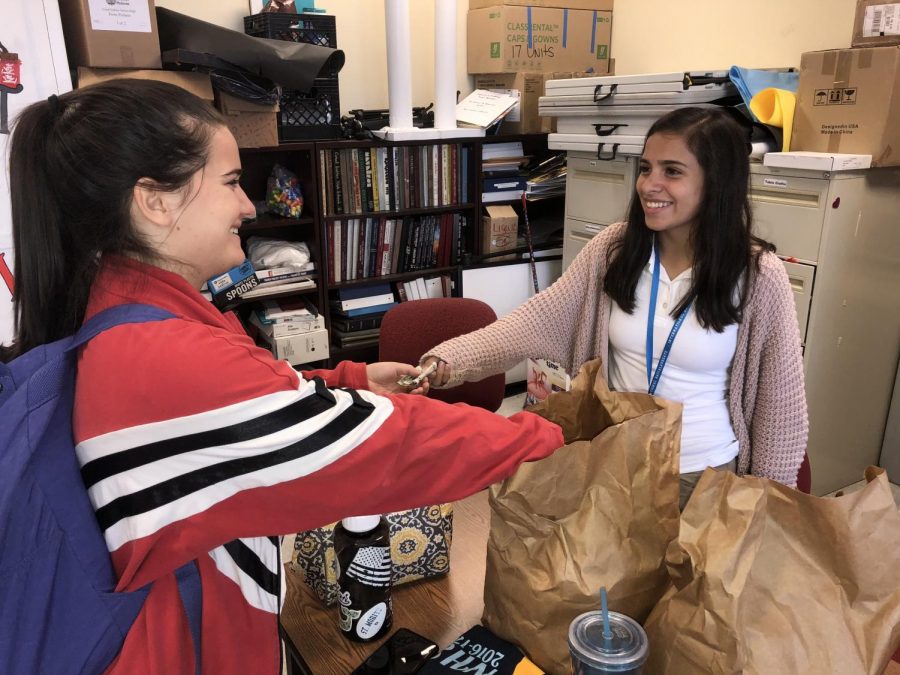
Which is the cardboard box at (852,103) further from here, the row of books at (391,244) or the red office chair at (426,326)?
the row of books at (391,244)

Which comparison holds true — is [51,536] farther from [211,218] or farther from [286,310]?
[286,310]

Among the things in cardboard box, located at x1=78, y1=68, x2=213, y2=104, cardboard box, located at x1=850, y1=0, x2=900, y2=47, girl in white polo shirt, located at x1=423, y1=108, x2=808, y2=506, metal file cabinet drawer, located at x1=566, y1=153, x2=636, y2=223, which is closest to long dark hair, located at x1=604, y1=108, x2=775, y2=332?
girl in white polo shirt, located at x1=423, y1=108, x2=808, y2=506

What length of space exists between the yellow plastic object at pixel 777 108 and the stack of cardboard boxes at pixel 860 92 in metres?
0.04

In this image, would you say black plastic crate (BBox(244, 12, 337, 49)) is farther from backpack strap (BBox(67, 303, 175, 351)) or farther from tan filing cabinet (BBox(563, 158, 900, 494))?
backpack strap (BBox(67, 303, 175, 351))

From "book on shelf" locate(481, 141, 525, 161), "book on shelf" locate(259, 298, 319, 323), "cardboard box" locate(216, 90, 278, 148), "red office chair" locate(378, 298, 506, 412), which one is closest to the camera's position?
"red office chair" locate(378, 298, 506, 412)

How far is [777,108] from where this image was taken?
7.70ft

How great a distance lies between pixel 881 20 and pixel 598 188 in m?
1.15

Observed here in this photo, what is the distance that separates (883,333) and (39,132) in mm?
2789

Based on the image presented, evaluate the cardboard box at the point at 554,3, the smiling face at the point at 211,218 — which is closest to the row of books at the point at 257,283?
the cardboard box at the point at 554,3

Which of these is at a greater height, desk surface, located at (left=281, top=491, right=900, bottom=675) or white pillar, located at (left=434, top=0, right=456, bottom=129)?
white pillar, located at (left=434, top=0, right=456, bottom=129)

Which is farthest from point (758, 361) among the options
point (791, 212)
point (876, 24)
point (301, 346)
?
point (301, 346)

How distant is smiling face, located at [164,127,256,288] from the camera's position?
84 centimetres

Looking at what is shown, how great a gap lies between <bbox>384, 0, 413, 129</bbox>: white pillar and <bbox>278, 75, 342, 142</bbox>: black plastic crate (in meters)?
0.26

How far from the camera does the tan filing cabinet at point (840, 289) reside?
227 cm
